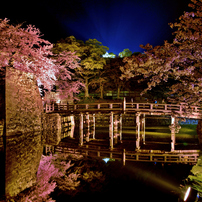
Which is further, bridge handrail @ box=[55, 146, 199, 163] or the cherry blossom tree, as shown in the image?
the cherry blossom tree

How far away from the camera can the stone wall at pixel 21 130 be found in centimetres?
994

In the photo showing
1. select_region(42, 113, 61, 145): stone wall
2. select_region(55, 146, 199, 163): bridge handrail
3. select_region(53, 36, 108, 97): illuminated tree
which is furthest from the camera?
select_region(53, 36, 108, 97): illuminated tree

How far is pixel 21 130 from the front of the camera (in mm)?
15398

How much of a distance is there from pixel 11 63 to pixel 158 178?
646 inches

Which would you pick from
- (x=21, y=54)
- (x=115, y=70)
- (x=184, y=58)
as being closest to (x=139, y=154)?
(x=184, y=58)

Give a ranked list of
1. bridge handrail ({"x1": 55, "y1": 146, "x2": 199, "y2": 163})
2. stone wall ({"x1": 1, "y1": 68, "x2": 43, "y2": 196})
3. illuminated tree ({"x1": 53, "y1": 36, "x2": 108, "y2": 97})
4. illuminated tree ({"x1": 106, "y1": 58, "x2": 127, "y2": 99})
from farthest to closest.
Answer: illuminated tree ({"x1": 106, "y1": 58, "x2": 127, "y2": 99}) → illuminated tree ({"x1": 53, "y1": 36, "x2": 108, "y2": 97}) → bridge handrail ({"x1": 55, "y1": 146, "x2": 199, "y2": 163}) → stone wall ({"x1": 1, "y1": 68, "x2": 43, "y2": 196})

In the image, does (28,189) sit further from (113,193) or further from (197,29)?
(197,29)

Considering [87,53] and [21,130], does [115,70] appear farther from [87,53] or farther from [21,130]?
[21,130]

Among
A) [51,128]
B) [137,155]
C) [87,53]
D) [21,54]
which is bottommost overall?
[137,155]

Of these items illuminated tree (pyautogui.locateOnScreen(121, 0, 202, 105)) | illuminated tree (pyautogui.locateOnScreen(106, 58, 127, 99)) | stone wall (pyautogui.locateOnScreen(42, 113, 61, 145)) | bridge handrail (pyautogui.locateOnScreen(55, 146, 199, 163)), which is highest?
illuminated tree (pyautogui.locateOnScreen(106, 58, 127, 99))

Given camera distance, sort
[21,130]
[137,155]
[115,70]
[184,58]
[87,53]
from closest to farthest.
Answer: [184,58] < [137,155] < [21,130] < [87,53] < [115,70]

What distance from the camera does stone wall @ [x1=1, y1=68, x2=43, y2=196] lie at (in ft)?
32.6

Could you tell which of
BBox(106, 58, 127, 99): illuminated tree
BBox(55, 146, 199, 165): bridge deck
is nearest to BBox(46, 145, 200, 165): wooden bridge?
→ BBox(55, 146, 199, 165): bridge deck

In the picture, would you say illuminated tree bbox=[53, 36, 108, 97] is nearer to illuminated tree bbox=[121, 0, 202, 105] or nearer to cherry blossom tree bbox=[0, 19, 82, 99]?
cherry blossom tree bbox=[0, 19, 82, 99]
